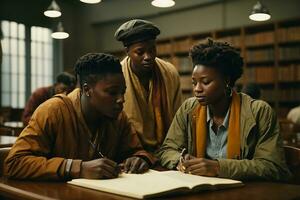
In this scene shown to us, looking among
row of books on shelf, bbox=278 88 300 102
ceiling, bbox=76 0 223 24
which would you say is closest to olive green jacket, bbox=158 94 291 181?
row of books on shelf, bbox=278 88 300 102

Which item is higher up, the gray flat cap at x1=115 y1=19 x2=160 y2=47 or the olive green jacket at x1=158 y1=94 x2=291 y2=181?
the gray flat cap at x1=115 y1=19 x2=160 y2=47

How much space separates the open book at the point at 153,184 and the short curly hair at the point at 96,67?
44cm

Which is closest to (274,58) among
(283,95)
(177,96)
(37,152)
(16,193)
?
(283,95)

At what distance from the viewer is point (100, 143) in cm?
200

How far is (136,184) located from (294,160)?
2.74 feet

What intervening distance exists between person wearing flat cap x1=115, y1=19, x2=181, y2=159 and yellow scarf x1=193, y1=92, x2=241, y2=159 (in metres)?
0.36

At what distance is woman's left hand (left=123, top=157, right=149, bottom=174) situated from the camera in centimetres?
180

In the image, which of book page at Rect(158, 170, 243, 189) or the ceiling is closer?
book page at Rect(158, 170, 243, 189)

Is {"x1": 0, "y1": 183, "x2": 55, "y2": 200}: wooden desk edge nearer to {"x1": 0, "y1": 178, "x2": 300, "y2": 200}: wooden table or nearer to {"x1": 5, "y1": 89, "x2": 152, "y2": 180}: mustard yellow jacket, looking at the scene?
{"x1": 0, "y1": 178, "x2": 300, "y2": 200}: wooden table

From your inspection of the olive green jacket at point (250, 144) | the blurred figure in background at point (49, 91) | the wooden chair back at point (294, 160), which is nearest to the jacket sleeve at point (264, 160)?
the olive green jacket at point (250, 144)

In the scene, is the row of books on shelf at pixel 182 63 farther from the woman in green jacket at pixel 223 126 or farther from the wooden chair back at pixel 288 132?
the woman in green jacket at pixel 223 126

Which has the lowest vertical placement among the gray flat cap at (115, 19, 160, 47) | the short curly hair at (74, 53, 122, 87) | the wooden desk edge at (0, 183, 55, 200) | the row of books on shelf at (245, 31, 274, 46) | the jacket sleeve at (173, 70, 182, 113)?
the wooden desk edge at (0, 183, 55, 200)

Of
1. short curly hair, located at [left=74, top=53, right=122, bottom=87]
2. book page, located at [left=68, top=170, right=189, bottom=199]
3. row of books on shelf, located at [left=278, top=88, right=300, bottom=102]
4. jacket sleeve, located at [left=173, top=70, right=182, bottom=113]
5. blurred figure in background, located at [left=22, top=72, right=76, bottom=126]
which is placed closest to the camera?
book page, located at [left=68, top=170, right=189, bottom=199]

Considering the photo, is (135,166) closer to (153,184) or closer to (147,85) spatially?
(153,184)
